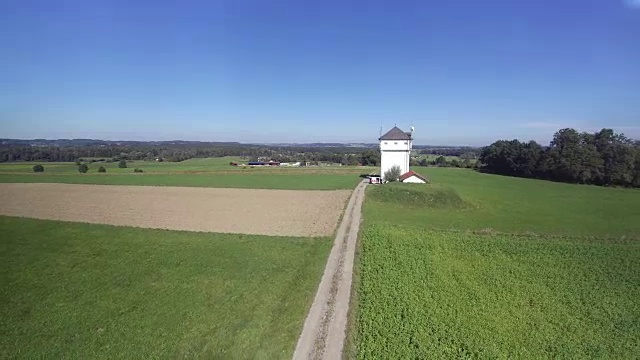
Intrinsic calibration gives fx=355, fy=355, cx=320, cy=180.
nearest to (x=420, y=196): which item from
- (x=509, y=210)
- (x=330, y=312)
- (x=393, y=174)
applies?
(x=509, y=210)

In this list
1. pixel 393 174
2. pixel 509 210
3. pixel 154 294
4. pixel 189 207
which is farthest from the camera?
pixel 393 174

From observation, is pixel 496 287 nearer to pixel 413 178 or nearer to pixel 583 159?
pixel 413 178

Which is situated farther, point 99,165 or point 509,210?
point 99,165

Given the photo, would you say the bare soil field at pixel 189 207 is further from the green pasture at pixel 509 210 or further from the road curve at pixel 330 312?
the road curve at pixel 330 312

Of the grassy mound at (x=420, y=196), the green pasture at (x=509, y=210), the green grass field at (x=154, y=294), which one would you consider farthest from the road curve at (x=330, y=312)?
the grassy mound at (x=420, y=196)

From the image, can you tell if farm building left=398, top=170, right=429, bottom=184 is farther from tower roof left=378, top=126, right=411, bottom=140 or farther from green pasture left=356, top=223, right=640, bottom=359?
green pasture left=356, top=223, right=640, bottom=359

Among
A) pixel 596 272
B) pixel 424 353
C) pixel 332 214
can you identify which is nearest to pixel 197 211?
pixel 332 214
